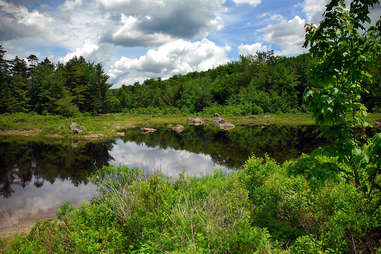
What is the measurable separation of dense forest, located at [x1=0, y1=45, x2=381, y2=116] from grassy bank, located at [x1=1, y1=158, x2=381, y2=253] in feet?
106

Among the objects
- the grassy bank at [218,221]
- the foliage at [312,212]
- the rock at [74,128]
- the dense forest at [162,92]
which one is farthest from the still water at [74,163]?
the dense forest at [162,92]

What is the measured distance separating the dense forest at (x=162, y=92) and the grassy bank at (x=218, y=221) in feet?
106

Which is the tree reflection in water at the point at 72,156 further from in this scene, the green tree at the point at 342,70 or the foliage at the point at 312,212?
the green tree at the point at 342,70

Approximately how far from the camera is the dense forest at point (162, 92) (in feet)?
174

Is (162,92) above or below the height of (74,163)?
above

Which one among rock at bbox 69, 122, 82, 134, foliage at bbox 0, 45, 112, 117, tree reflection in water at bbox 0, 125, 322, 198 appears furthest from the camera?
foliage at bbox 0, 45, 112, 117

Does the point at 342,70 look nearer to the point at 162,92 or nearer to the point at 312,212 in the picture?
the point at 312,212

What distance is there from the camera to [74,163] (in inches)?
800

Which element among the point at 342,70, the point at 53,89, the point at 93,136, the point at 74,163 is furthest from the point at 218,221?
the point at 53,89

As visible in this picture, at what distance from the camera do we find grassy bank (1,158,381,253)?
5007 mm

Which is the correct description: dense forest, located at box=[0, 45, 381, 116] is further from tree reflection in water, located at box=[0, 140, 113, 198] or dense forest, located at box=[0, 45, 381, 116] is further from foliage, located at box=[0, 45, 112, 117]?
tree reflection in water, located at box=[0, 140, 113, 198]

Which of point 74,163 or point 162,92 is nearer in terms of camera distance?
point 74,163

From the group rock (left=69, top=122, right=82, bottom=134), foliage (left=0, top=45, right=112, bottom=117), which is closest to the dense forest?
foliage (left=0, top=45, right=112, bottom=117)

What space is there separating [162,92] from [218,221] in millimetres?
95681
